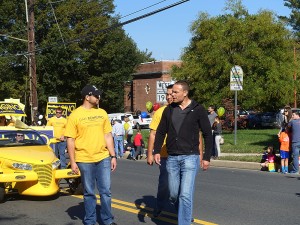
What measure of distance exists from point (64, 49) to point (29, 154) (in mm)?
41644

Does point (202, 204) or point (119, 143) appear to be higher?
point (119, 143)

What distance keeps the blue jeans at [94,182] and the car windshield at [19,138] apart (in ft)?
13.0

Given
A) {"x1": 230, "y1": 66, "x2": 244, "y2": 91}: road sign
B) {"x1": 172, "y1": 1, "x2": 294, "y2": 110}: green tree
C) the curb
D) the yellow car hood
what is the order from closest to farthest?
the yellow car hood
the curb
{"x1": 230, "y1": 66, "x2": 244, "y2": 91}: road sign
{"x1": 172, "y1": 1, "x2": 294, "y2": 110}: green tree

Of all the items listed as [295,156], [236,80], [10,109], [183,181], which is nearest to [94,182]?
[183,181]

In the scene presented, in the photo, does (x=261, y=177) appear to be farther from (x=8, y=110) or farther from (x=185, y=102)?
(x=8, y=110)

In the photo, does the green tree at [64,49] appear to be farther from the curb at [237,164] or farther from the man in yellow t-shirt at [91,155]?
the man in yellow t-shirt at [91,155]

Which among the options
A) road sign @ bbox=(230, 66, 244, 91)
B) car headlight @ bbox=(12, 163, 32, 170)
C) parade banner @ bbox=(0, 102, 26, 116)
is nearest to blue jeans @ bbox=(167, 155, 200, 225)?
car headlight @ bbox=(12, 163, 32, 170)

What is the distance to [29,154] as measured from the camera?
10.5 meters

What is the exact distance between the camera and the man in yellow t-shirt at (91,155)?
24.8ft

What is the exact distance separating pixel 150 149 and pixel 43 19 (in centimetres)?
4544

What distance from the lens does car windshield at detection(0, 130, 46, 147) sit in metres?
11.2

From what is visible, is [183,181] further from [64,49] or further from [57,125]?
[64,49]

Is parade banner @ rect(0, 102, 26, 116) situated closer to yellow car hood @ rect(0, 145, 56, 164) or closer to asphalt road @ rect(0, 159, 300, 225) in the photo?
asphalt road @ rect(0, 159, 300, 225)

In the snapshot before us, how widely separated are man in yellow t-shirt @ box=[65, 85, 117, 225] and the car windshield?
12.7 ft
